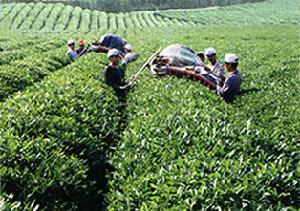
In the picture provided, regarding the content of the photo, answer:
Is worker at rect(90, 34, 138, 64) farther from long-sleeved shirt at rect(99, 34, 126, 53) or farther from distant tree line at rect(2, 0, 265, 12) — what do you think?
distant tree line at rect(2, 0, 265, 12)

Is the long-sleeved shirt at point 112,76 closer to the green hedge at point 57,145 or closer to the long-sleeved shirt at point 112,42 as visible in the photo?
the green hedge at point 57,145

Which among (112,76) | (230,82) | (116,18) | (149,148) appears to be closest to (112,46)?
(112,76)

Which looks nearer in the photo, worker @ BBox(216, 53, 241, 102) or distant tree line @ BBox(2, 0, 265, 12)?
worker @ BBox(216, 53, 241, 102)

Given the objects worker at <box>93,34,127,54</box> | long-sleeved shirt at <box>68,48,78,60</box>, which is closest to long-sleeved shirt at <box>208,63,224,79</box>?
worker at <box>93,34,127,54</box>

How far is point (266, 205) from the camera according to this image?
13.1ft

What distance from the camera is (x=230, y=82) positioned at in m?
8.93

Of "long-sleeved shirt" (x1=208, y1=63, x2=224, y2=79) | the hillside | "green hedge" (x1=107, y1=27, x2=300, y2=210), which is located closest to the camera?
"green hedge" (x1=107, y1=27, x2=300, y2=210)

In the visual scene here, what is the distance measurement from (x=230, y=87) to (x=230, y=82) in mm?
99

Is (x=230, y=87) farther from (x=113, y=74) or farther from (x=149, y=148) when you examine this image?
(x=149, y=148)

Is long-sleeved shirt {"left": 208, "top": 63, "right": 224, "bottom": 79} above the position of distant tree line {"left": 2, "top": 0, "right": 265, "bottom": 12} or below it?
above

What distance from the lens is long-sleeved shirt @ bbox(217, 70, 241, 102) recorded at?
29.3 feet

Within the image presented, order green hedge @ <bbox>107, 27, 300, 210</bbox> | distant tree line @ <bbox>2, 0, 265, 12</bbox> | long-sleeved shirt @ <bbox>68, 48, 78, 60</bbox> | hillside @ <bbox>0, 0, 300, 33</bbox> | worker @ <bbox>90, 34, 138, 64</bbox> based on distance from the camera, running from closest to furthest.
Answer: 1. green hedge @ <bbox>107, 27, 300, 210</bbox>
2. worker @ <bbox>90, 34, 138, 64</bbox>
3. long-sleeved shirt @ <bbox>68, 48, 78, 60</bbox>
4. hillside @ <bbox>0, 0, 300, 33</bbox>
5. distant tree line @ <bbox>2, 0, 265, 12</bbox>

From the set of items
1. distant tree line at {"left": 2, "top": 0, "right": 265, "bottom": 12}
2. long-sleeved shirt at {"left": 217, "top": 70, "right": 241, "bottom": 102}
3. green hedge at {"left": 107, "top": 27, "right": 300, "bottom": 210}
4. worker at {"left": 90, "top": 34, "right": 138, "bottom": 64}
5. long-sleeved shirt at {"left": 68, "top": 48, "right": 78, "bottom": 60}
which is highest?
green hedge at {"left": 107, "top": 27, "right": 300, "bottom": 210}

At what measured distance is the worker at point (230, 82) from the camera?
895 cm
